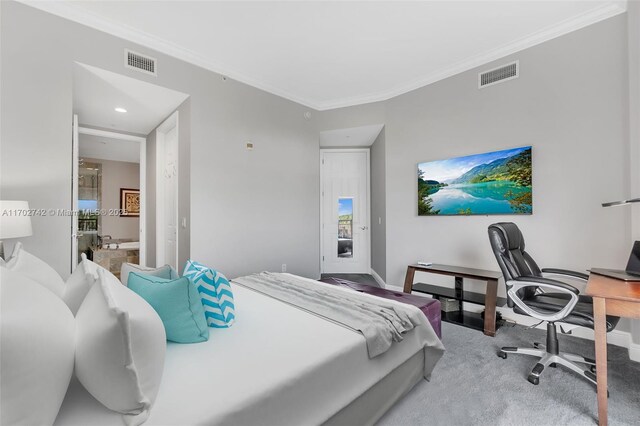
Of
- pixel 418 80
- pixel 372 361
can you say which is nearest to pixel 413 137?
pixel 418 80

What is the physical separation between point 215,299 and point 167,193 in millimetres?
3252

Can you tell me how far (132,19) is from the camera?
2.60 metres

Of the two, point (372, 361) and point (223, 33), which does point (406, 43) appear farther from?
point (372, 361)

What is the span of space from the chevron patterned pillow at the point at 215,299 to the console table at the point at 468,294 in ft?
7.93

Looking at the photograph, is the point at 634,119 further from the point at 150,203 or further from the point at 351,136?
the point at 150,203

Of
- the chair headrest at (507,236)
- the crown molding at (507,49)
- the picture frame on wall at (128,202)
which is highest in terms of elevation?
the crown molding at (507,49)

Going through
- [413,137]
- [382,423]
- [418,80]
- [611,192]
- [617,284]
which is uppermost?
[418,80]

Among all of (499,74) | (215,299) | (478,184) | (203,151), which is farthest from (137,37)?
(478,184)

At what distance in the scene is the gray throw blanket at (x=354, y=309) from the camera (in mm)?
1446

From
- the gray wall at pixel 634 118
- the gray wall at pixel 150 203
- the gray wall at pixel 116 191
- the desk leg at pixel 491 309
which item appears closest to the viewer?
the gray wall at pixel 634 118

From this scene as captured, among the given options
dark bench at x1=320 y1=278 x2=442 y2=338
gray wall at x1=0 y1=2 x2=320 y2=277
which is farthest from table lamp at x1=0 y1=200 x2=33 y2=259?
dark bench at x1=320 y1=278 x2=442 y2=338

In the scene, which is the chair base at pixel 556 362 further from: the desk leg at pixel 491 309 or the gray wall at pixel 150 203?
the gray wall at pixel 150 203

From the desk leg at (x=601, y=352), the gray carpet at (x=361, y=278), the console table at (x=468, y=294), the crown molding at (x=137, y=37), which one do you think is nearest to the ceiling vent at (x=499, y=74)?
the console table at (x=468, y=294)

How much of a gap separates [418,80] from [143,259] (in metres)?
5.26
